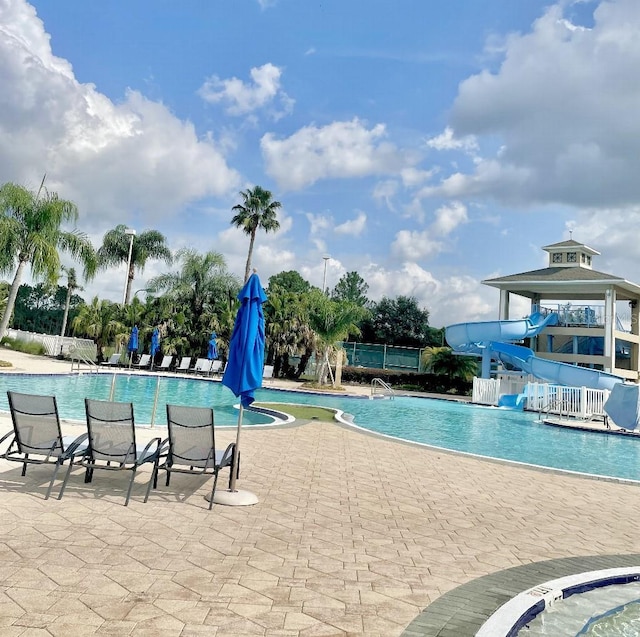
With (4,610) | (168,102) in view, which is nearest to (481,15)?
(168,102)

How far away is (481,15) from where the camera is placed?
467 inches

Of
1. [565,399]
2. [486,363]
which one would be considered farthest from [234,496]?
[486,363]

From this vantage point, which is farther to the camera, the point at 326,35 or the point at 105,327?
the point at 105,327

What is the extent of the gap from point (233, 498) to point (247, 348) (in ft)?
5.01

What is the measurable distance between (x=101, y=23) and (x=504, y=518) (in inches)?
526

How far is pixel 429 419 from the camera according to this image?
17844mm

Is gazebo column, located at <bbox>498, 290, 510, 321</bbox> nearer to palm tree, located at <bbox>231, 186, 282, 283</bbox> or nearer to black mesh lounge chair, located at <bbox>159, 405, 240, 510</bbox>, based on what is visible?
palm tree, located at <bbox>231, 186, 282, 283</bbox>

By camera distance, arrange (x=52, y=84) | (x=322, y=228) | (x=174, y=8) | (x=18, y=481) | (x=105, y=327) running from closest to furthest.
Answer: (x=18, y=481), (x=174, y=8), (x=52, y=84), (x=322, y=228), (x=105, y=327)

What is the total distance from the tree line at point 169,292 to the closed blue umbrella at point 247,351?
871 inches

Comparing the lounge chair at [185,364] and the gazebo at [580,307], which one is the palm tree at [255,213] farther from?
the gazebo at [580,307]

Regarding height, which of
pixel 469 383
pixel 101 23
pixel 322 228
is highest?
pixel 101 23

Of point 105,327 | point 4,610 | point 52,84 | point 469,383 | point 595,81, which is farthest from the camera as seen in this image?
point 105,327

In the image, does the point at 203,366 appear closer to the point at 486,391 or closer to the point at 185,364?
the point at 185,364

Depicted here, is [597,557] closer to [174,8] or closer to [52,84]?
[174,8]
